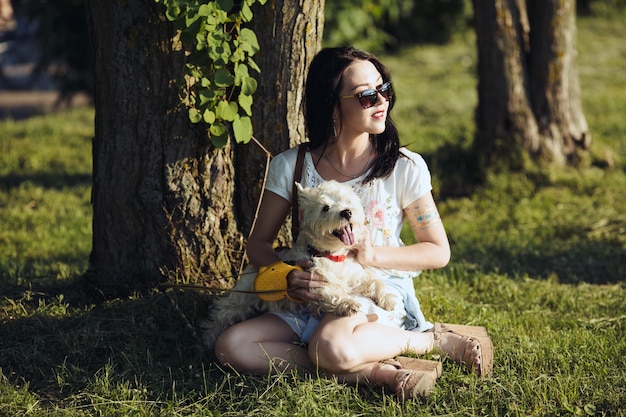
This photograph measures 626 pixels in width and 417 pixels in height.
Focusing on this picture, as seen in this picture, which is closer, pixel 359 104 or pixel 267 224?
pixel 359 104

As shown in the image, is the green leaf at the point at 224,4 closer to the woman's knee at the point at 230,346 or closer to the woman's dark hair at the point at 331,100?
the woman's dark hair at the point at 331,100

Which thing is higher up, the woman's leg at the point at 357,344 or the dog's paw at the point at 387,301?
the dog's paw at the point at 387,301

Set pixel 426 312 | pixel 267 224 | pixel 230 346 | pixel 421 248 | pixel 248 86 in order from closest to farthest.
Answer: pixel 230 346
pixel 421 248
pixel 267 224
pixel 248 86
pixel 426 312

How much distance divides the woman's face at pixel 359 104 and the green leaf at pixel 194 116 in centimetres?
76

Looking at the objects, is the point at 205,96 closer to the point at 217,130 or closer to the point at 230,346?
the point at 217,130

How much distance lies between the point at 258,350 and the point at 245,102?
50.6 inches

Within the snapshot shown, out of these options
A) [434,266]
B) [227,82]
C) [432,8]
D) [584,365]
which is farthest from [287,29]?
[432,8]

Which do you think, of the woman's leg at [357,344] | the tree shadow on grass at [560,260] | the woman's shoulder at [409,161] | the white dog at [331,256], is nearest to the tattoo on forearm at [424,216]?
the woman's shoulder at [409,161]

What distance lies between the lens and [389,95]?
3904mm

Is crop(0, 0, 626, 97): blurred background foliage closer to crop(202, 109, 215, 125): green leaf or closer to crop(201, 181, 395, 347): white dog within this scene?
crop(202, 109, 215, 125): green leaf

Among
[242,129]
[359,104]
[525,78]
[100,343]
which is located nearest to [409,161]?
[359,104]

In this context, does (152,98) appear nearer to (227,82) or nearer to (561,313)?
(227,82)

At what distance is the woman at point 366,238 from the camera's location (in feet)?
12.0

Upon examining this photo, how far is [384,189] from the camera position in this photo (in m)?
3.93
